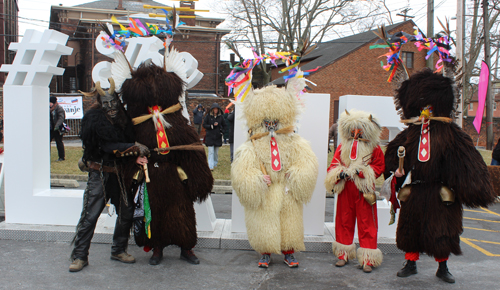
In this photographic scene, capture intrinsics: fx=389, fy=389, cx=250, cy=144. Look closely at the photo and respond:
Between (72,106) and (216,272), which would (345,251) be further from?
(72,106)

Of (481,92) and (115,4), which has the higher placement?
(115,4)

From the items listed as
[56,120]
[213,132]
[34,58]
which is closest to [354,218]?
[34,58]

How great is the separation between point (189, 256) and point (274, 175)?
1.28m

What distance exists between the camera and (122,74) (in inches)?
162

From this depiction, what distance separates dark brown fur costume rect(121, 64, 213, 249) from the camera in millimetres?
3973

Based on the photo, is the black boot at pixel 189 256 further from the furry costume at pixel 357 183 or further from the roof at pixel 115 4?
the roof at pixel 115 4

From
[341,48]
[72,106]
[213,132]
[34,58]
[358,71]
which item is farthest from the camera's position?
[341,48]

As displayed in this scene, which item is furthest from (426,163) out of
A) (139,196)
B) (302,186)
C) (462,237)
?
(139,196)

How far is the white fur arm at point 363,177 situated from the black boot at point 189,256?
1.87 m

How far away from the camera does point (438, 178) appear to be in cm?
376

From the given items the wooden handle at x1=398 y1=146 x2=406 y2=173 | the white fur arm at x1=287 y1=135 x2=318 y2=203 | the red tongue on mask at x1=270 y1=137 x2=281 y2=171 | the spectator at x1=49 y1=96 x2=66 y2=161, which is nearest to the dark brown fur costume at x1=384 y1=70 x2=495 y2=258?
the wooden handle at x1=398 y1=146 x2=406 y2=173

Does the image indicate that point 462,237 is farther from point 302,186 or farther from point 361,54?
point 361,54

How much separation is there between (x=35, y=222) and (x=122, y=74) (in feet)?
7.85

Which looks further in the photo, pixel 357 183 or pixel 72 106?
pixel 72 106
